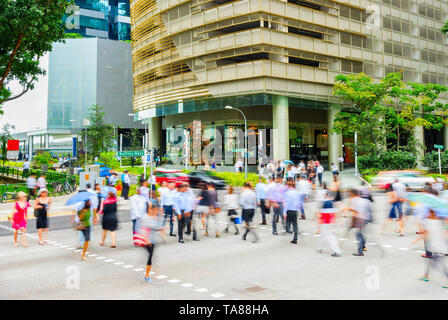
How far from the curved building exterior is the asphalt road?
3085cm

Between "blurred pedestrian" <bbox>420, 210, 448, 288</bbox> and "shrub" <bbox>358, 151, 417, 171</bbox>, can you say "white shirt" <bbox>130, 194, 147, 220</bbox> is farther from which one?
"shrub" <bbox>358, 151, 417, 171</bbox>

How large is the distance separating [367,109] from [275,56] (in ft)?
36.5

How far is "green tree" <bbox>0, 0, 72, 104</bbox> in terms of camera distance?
23172 mm

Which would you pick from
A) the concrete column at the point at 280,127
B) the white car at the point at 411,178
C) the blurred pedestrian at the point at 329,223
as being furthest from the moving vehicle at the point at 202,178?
the blurred pedestrian at the point at 329,223

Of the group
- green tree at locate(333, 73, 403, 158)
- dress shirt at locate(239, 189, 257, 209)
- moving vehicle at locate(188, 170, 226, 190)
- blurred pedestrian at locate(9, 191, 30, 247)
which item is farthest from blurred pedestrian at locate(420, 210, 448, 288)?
green tree at locate(333, 73, 403, 158)

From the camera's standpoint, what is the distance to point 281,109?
42.4 meters

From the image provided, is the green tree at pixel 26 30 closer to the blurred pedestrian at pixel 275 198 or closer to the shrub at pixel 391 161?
the blurred pedestrian at pixel 275 198

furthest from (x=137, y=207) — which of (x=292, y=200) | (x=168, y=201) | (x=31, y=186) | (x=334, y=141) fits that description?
(x=334, y=141)

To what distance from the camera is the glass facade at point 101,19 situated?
344 feet

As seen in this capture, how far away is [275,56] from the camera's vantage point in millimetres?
41656

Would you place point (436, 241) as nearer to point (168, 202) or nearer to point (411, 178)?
point (168, 202)

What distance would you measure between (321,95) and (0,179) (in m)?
35.0

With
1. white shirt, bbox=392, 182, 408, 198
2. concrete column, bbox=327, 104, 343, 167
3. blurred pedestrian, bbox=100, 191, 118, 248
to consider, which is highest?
concrete column, bbox=327, 104, 343, 167

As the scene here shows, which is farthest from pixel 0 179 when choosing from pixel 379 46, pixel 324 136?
pixel 379 46
